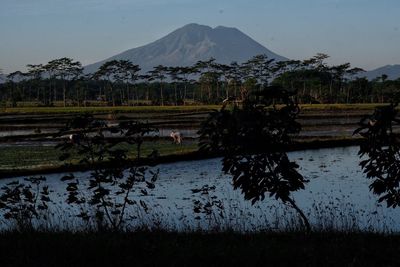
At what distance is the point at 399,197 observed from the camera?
23.6 ft

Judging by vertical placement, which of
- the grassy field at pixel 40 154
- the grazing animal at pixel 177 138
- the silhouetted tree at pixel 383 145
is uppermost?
the silhouetted tree at pixel 383 145

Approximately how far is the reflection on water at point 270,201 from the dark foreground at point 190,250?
1.55 meters

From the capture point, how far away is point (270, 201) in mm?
13922

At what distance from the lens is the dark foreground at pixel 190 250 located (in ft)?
18.3

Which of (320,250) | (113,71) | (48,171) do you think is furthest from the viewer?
(113,71)

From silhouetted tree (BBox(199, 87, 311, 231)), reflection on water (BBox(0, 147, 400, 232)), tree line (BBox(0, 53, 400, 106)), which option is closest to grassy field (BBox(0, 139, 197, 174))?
reflection on water (BBox(0, 147, 400, 232))

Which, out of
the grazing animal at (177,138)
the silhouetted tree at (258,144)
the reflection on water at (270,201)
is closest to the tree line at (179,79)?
the grazing animal at (177,138)

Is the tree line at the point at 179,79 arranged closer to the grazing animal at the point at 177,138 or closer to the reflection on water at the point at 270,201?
the grazing animal at the point at 177,138

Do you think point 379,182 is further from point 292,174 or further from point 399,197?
point 292,174

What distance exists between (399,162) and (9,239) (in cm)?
500

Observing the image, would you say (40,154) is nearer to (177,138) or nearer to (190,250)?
(177,138)

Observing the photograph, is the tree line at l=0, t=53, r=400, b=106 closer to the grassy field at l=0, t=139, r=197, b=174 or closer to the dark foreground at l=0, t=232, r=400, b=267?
the grassy field at l=0, t=139, r=197, b=174

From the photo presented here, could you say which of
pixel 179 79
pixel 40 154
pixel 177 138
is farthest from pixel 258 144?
pixel 179 79

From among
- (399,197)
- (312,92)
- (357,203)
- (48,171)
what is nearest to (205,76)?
(312,92)
